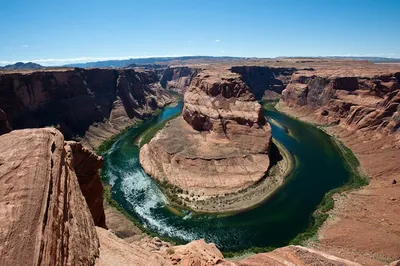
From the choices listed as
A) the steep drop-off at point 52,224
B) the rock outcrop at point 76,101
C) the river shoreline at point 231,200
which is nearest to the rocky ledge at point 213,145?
the river shoreline at point 231,200

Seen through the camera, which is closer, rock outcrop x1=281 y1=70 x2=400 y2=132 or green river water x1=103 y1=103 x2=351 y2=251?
green river water x1=103 y1=103 x2=351 y2=251

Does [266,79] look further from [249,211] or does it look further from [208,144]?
[249,211]

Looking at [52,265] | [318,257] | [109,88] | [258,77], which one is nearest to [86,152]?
[52,265]

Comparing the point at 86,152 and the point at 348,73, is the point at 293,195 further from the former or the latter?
the point at 348,73

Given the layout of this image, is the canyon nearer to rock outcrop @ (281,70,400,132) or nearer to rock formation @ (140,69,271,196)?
rock outcrop @ (281,70,400,132)

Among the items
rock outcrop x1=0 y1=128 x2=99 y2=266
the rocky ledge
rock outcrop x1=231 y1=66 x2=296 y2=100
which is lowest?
the rocky ledge

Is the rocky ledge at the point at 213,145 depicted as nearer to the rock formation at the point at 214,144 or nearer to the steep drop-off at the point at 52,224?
the rock formation at the point at 214,144

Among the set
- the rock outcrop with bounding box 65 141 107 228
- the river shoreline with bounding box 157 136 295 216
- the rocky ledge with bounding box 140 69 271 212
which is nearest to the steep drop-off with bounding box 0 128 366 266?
the rock outcrop with bounding box 65 141 107 228
